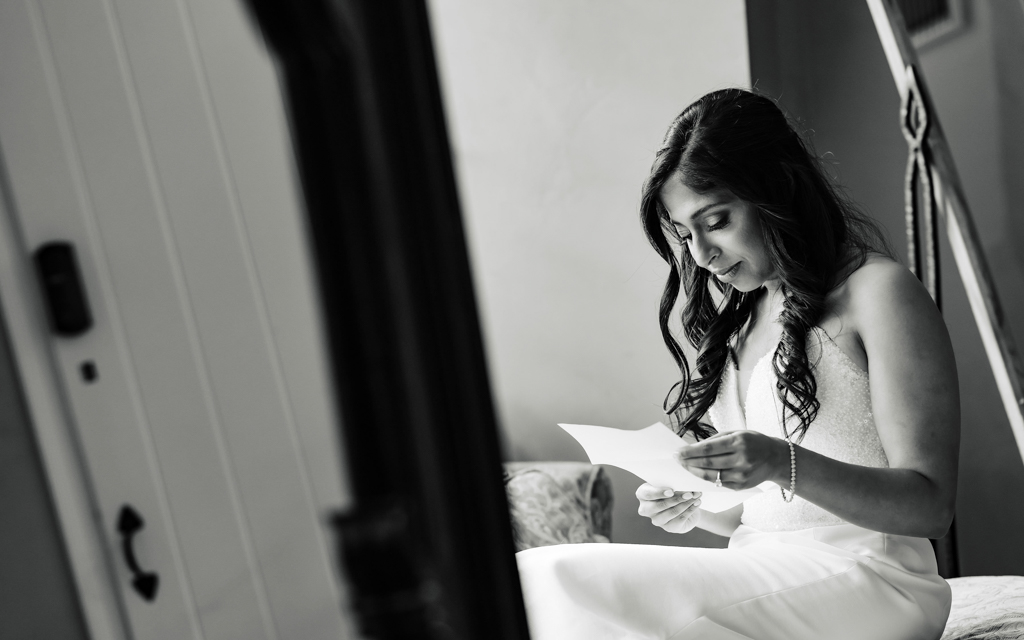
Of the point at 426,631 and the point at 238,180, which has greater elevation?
the point at 238,180

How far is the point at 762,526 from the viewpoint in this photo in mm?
1145

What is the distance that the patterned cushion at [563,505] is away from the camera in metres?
1.79

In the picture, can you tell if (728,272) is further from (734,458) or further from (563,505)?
(563,505)

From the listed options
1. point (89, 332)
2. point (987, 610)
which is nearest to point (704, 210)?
point (987, 610)

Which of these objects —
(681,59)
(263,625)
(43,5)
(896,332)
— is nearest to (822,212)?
(896,332)

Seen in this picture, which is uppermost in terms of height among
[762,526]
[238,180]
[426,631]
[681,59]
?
[681,59]

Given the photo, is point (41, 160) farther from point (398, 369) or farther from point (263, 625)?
point (398, 369)

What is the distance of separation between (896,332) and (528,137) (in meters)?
1.23

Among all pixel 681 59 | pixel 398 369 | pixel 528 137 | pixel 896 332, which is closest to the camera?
pixel 398 369

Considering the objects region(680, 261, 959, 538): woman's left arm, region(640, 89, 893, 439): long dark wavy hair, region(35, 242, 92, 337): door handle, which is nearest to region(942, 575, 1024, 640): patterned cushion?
region(680, 261, 959, 538): woman's left arm

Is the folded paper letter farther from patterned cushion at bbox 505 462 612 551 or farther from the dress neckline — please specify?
patterned cushion at bbox 505 462 612 551

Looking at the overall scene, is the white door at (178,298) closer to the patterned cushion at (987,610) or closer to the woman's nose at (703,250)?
the woman's nose at (703,250)

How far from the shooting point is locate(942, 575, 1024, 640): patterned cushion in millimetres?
1075

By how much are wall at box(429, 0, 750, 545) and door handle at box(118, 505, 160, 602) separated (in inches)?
35.5
